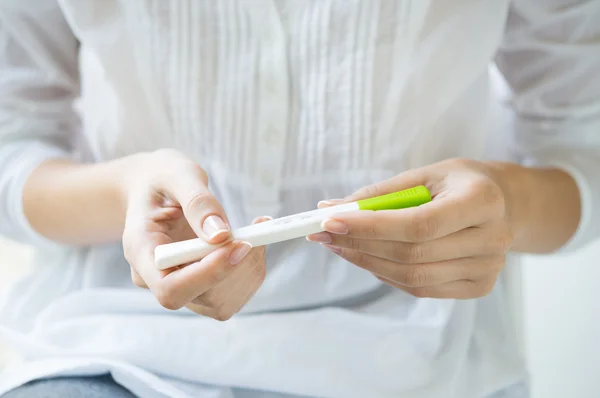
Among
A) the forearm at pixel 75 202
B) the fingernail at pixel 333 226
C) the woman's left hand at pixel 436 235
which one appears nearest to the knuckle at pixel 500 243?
the woman's left hand at pixel 436 235

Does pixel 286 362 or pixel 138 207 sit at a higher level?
pixel 138 207

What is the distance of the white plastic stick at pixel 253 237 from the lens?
29cm

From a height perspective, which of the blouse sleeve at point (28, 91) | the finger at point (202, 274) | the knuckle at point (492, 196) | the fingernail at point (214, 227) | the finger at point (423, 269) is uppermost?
the blouse sleeve at point (28, 91)

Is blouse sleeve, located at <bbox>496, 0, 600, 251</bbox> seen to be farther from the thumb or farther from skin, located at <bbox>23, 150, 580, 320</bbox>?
the thumb

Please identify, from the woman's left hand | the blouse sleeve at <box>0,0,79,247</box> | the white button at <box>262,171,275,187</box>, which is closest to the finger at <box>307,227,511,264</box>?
the woman's left hand

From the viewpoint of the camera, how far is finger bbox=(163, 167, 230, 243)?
285 millimetres

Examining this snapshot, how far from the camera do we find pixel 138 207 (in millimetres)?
344

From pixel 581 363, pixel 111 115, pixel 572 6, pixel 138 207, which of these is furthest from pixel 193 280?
pixel 581 363

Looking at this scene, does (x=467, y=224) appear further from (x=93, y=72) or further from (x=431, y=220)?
(x=93, y=72)

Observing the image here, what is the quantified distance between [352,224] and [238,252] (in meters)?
0.06

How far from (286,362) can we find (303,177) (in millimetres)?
126

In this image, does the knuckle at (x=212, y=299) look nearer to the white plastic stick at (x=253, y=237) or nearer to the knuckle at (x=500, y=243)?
the white plastic stick at (x=253, y=237)

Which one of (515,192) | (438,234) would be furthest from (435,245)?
(515,192)

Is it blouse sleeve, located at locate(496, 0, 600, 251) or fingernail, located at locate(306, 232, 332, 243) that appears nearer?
fingernail, located at locate(306, 232, 332, 243)
